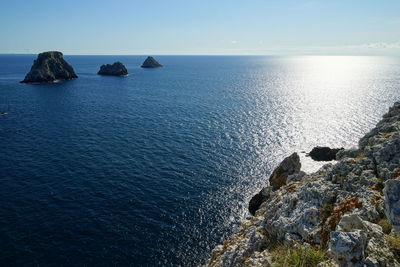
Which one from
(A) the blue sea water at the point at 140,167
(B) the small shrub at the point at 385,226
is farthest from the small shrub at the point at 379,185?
(A) the blue sea water at the point at 140,167

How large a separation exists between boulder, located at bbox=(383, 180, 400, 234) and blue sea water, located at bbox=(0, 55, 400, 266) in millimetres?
29229

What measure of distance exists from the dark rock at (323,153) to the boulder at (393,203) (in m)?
59.8

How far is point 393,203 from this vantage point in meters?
15.8

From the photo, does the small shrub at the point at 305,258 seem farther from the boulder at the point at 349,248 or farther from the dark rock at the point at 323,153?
the dark rock at the point at 323,153

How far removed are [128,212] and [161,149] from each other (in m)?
28.7

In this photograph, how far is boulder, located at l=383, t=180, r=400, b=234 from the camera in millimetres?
15422

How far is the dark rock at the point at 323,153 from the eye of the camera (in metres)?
73.0

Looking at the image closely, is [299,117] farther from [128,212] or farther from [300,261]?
[300,261]

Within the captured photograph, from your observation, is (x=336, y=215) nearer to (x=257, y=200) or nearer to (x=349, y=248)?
(x=349, y=248)

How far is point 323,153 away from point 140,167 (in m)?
44.7

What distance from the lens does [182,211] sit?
165ft

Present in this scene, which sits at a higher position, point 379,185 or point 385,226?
point 379,185

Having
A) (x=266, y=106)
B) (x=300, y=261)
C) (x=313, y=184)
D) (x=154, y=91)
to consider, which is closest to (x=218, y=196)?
(x=313, y=184)

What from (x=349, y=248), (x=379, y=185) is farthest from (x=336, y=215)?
(x=349, y=248)
